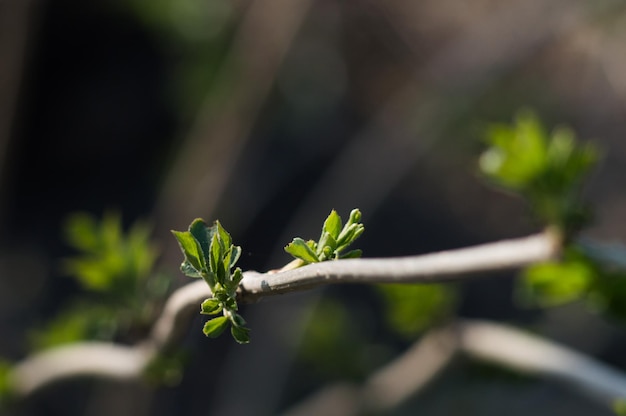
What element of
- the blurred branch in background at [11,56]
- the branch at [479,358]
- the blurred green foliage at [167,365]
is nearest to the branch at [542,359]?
the branch at [479,358]

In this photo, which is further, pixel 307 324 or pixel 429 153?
pixel 429 153

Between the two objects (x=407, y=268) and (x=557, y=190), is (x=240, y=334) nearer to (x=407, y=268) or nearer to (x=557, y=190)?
(x=407, y=268)

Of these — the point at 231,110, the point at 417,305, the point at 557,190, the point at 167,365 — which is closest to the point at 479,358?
the point at 417,305

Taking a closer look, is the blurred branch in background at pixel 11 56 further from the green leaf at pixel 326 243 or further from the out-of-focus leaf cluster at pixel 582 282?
the green leaf at pixel 326 243

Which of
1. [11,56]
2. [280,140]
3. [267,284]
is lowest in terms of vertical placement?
[267,284]

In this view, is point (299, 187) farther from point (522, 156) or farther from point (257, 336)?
point (522, 156)

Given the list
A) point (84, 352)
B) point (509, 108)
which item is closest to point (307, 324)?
point (84, 352)
